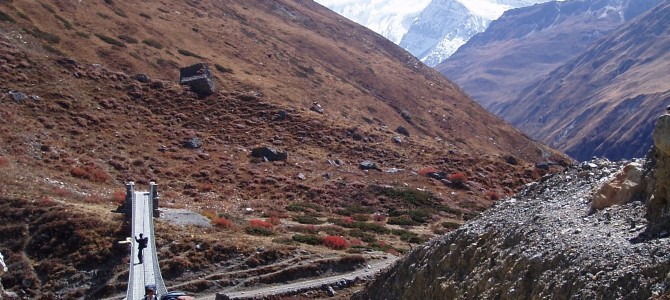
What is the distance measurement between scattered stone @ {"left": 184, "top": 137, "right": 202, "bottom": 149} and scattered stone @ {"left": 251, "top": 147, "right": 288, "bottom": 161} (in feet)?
15.8

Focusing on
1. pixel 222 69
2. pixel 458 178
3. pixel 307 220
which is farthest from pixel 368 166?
pixel 222 69

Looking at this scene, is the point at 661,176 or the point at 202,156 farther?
the point at 202,156

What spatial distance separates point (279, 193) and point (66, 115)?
756 inches

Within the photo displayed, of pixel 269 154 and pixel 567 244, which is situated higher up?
pixel 567 244

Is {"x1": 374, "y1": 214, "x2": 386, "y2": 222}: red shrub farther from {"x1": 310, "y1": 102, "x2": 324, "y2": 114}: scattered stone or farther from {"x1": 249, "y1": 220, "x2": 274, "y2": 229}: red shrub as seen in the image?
{"x1": 310, "y1": 102, "x2": 324, "y2": 114}: scattered stone

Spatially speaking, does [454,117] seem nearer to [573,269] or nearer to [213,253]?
[213,253]

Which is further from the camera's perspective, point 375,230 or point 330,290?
point 375,230

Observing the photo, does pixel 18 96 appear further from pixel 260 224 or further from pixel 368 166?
pixel 368 166

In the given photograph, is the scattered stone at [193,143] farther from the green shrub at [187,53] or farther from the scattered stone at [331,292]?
the scattered stone at [331,292]

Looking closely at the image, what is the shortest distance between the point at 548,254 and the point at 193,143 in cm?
4659

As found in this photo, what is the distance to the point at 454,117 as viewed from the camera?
107438 millimetres

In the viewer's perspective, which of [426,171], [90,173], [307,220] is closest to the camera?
[307,220]

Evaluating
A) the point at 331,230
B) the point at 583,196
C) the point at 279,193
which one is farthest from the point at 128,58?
the point at 583,196

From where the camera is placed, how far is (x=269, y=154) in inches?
2272
